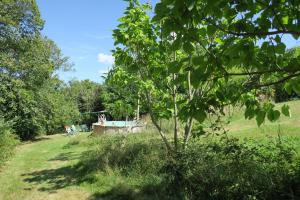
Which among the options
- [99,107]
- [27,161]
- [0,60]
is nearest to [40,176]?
[27,161]

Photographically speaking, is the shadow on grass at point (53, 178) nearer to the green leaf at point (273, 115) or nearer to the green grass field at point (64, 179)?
the green grass field at point (64, 179)

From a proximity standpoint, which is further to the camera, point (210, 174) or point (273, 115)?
point (210, 174)

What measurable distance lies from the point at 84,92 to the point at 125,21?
62.2 m

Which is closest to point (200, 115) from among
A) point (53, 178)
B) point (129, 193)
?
point (129, 193)

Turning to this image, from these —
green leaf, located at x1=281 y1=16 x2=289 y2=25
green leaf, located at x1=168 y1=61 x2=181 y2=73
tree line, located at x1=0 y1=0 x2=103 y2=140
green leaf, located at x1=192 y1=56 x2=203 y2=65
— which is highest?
tree line, located at x1=0 y1=0 x2=103 y2=140

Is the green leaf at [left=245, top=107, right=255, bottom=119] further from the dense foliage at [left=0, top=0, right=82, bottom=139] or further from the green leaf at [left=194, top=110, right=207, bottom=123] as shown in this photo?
the dense foliage at [left=0, top=0, right=82, bottom=139]

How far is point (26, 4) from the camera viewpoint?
2556 cm

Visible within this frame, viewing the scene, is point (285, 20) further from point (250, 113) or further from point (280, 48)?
point (250, 113)

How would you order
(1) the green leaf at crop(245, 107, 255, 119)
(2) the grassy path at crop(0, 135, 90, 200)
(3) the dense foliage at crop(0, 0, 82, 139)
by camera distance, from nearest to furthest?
(1) the green leaf at crop(245, 107, 255, 119)
(2) the grassy path at crop(0, 135, 90, 200)
(3) the dense foliage at crop(0, 0, 82, 139)

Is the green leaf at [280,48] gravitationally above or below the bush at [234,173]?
above

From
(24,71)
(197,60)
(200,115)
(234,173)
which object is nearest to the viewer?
(197,60)

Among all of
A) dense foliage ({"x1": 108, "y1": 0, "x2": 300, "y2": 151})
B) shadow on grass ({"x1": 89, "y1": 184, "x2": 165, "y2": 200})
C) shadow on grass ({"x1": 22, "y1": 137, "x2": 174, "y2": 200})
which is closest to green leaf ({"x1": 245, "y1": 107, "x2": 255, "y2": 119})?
dense foliage ({"x1": 108, "y1": 0, "x2": 300, "y2": 151})

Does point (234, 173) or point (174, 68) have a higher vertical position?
point (174, 68)

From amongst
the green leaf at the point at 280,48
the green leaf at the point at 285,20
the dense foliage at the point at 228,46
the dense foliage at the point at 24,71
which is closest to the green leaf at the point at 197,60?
the dense foliage at the point at 228,46
